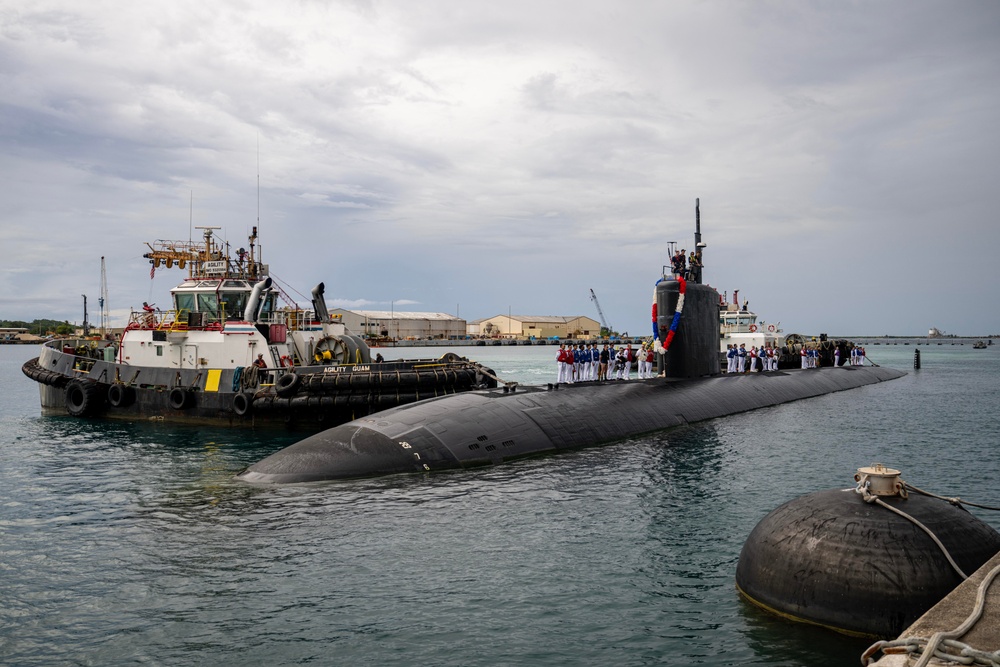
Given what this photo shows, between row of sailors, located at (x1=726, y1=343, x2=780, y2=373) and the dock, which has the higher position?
row of sailors, located at (x1=726, y1=343, x2=780, y2=373)

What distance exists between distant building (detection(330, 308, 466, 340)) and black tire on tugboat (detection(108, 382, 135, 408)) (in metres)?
102

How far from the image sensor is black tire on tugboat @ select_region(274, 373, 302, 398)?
2248 centimetres

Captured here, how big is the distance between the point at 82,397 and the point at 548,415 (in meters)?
18.1

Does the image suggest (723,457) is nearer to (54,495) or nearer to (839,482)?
(839,482)

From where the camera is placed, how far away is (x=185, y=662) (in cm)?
700

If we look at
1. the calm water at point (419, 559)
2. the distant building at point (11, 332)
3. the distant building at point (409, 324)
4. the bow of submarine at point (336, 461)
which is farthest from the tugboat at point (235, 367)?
the distant building at point (11, 332)

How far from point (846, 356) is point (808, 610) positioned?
158ft

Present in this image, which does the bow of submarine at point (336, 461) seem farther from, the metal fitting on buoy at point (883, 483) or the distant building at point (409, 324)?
the distant building at point (409, 324)

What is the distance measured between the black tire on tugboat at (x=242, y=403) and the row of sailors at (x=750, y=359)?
80.4 feet

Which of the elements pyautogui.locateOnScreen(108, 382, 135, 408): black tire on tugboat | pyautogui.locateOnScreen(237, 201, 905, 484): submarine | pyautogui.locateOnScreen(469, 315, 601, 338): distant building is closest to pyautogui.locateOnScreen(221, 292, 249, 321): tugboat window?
pyautogui.locateOnScreen(108, 382, 135, 408): black tire on tugboat

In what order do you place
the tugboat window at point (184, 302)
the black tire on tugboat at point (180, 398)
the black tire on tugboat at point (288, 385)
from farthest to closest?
the tugboat window at point (184, 302) < the black tire on tugboat at point (180, 398) < the black tire on tugboat at point (288, 385)

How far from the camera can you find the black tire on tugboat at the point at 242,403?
22.9m

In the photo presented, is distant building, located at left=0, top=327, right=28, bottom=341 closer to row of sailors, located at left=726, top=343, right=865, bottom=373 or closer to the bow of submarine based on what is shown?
row of sailors, located at left=726, top=343, right=865, bottom=373

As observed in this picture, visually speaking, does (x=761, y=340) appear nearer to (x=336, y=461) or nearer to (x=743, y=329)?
(x=743, y=329)
